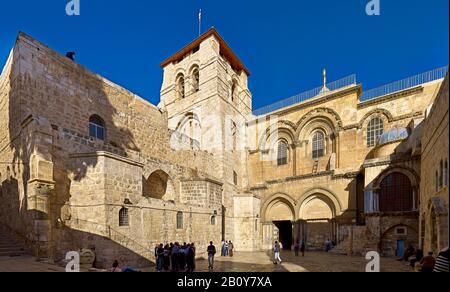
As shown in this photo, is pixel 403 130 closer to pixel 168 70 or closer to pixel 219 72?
pixel 219 72

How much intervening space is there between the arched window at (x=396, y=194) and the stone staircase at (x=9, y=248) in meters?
18.2

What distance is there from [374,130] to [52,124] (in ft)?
69.3

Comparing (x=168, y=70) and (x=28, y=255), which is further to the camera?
(x=168, y=70)

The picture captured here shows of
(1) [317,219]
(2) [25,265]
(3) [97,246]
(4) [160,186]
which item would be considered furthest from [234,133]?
(2) [25,265]

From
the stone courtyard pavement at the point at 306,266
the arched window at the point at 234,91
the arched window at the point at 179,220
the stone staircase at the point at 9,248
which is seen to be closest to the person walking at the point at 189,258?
the stone courtyard pavement at the point at 306,266

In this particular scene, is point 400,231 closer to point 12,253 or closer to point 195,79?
point 12,253

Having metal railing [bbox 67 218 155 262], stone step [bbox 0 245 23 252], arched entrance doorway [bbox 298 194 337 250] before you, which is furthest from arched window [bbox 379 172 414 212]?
stone step [bbox 0 245 23 252]

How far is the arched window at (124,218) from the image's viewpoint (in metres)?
11.3

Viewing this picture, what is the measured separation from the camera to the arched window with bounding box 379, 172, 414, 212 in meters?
15.3

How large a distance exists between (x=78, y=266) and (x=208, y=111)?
1584cm

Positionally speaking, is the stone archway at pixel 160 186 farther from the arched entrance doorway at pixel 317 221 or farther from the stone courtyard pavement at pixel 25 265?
the arched entrance doorway at pixel 317 221

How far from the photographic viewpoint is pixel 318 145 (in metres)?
22.9

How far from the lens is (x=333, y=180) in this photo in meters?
19.9
